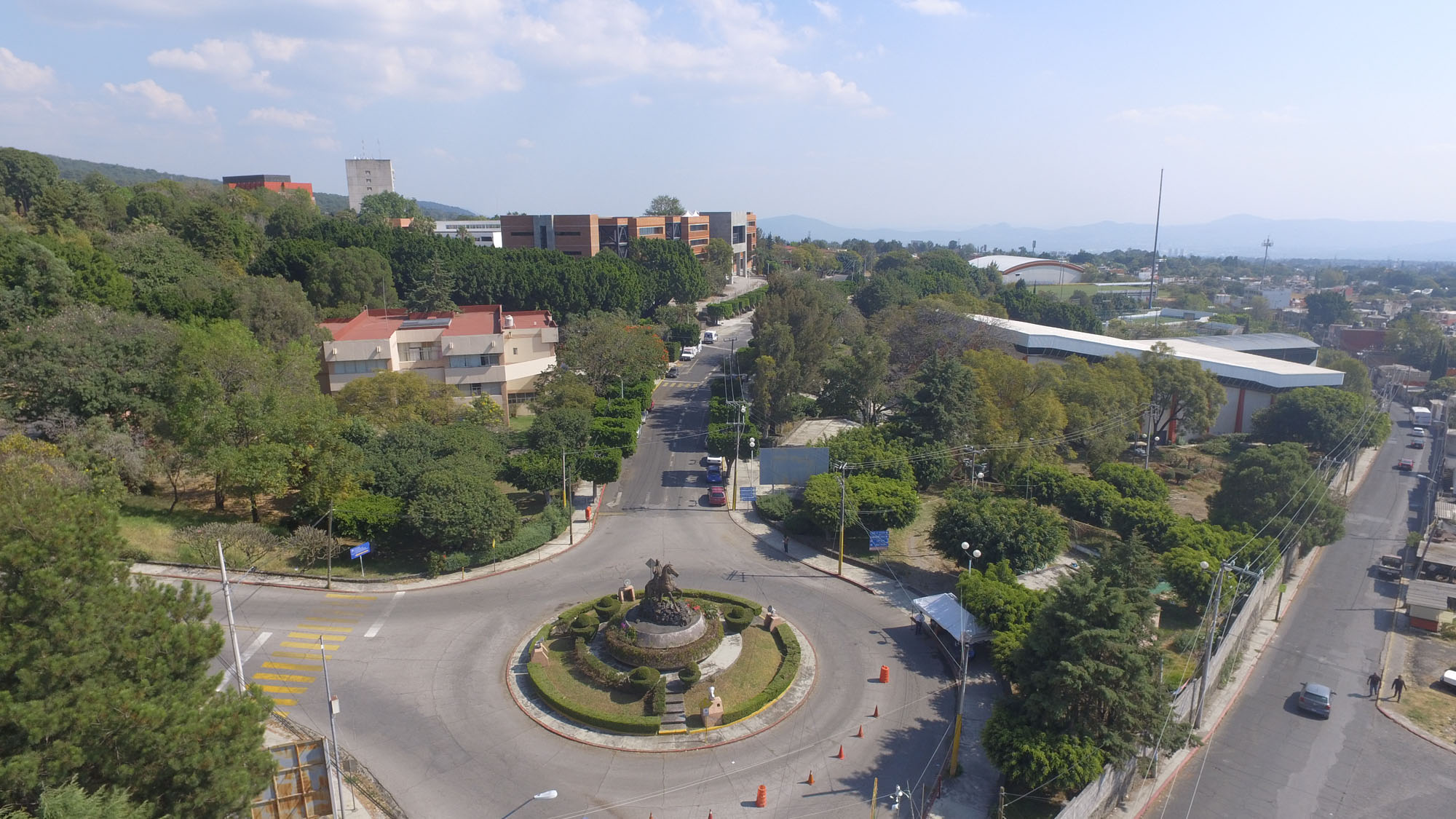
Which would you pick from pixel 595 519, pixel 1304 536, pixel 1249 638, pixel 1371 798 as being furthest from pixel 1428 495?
pixel 595 519

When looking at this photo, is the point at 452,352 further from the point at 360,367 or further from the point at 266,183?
the point at 266,183

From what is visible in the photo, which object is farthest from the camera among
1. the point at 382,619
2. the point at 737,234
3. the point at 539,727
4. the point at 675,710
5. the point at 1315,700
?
the point at 737,234

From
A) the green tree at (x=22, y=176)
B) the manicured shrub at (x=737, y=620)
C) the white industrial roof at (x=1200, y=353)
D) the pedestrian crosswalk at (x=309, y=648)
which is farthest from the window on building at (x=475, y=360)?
the green tree at (x=22, y=176)

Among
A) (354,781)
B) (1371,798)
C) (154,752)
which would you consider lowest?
(1371,798)

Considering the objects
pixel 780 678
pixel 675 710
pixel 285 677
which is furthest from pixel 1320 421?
pixel 285 677

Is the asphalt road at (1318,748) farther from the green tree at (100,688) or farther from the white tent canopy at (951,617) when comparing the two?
the green tree at (100,688)

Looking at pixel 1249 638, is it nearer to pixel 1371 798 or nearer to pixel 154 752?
pixel 1371 798
